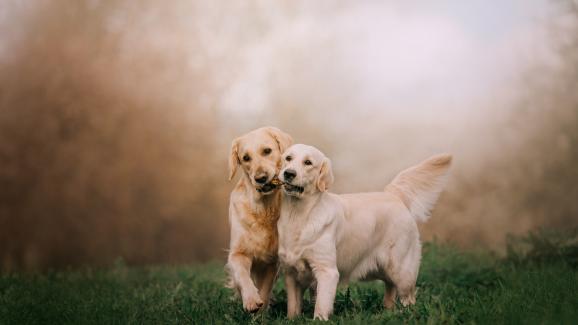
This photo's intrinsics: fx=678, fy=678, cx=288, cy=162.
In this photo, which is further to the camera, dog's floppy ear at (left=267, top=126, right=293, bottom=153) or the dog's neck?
dog's floppy ear at (left=267, top=126, right=293, bottom=153)

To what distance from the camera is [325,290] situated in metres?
4.52

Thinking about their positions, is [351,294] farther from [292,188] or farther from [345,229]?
[292,188]

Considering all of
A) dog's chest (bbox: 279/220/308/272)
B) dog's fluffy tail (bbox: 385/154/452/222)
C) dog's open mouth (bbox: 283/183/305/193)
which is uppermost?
dog's open mouth (bbox: 283/183/305/193)

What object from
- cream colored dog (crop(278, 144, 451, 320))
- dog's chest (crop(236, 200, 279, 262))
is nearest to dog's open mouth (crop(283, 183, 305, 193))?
cream colored dog (crop(278, 144, 451, 320))

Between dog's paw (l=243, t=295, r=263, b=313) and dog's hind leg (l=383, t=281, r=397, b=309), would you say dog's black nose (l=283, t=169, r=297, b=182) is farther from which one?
dog's hind leg (l=383, t=281, r=397, b=309)

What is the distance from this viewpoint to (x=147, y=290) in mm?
6754

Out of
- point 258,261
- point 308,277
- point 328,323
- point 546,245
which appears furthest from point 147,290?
point 546,245

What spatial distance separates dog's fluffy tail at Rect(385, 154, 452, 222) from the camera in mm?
5617

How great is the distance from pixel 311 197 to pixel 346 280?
31.1 inches

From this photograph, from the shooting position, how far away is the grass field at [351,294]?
14.3ft

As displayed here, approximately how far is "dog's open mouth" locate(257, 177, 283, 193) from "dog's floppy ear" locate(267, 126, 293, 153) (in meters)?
0.25

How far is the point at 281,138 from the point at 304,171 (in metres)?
0.57

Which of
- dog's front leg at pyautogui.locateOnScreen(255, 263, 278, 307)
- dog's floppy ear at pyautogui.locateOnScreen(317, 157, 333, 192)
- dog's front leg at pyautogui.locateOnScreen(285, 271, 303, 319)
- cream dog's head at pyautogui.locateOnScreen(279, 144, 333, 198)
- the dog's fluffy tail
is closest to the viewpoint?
cream dog's head at pyautogui.locateOnScreen(279, 144, 333, 198)

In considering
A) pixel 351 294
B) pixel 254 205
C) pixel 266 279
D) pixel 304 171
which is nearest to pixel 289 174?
pixel 304 171
